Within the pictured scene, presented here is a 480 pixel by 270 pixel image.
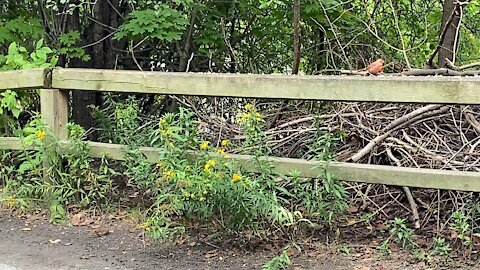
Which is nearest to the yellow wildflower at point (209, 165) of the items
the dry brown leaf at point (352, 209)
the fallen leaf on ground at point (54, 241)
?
the dry brown leaf at point (352, 209)

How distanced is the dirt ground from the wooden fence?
0.53 metres

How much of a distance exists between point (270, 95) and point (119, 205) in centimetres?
175

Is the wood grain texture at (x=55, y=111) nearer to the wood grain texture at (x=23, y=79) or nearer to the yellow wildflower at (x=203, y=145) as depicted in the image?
the wood grain texture at (x=23, y=79)

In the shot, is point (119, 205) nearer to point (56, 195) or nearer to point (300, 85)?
point (56, 195)

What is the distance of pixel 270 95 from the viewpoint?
165 inches

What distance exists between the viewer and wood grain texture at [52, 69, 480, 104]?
370 cm

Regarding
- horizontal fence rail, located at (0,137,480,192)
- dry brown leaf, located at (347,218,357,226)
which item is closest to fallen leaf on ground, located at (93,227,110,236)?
horizontal fence rail, located at (0,137,480,192)

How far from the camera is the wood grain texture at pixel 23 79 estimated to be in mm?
5082

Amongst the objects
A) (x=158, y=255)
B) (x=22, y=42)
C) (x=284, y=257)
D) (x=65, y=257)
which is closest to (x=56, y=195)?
(x=65, y=257)

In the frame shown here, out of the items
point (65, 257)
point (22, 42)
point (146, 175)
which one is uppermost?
point (22, 42)

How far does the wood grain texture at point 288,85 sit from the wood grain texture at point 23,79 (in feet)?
0.36

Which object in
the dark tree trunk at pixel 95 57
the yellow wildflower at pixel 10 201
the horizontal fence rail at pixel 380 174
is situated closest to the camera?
the horizontal fence rail at pixel 380 174

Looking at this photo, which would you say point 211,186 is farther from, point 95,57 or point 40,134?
point 95,57

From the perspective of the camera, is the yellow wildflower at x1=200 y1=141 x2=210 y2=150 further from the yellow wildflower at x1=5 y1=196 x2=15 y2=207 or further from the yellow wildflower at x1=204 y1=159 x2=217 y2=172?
the yellow wildflower at x1=5 y1=196 x2=15 y2=207
